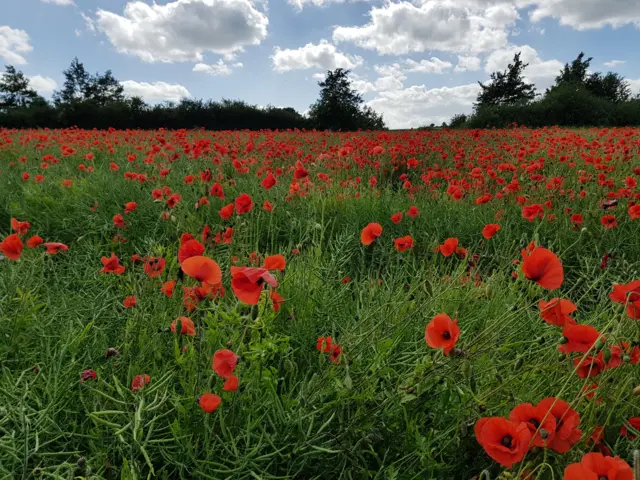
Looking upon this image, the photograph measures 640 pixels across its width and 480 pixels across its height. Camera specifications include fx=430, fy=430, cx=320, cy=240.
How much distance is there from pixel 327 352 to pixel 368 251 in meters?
1.92

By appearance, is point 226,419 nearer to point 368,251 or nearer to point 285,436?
point 285,436

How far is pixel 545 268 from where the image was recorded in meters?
1.04

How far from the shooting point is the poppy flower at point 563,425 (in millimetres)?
905

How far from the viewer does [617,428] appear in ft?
4.48

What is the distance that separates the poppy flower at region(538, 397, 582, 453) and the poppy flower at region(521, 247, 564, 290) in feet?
0.88

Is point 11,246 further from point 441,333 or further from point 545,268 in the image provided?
point 545,268

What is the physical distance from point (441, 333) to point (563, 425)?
0.31 metres

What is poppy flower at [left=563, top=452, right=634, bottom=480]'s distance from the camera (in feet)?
2.37

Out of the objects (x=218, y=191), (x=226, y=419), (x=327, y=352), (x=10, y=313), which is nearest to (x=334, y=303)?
(x=327, y=352)

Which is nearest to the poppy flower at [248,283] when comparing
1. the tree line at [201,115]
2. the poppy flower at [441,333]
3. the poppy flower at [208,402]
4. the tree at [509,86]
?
the poppy flower at [208,402]

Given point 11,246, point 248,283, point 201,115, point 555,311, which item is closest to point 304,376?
point 248,283

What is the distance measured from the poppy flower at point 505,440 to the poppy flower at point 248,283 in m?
0.55

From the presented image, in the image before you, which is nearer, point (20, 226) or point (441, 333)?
point (441, 333)

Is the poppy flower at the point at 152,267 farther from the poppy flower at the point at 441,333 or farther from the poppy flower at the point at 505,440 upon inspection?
the poppy flower at the point at 505,440
